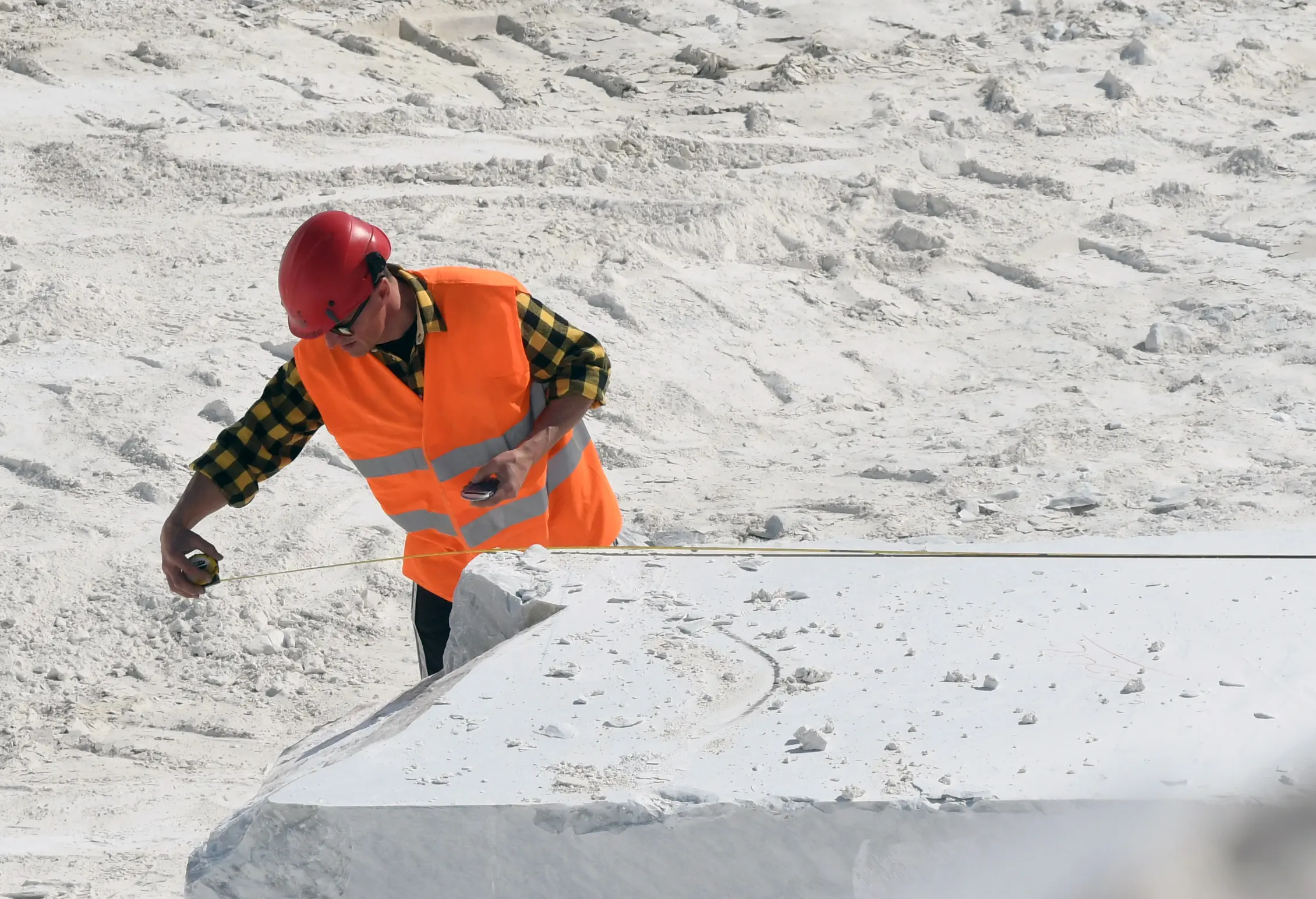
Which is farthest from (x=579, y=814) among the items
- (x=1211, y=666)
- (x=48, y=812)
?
(x=48, y=812)

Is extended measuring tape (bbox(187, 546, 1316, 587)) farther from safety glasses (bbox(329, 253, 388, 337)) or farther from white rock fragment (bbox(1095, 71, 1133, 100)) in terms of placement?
white rock fragment (bbox(1095, 71, 1133, 100))

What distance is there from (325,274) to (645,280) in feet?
13.8

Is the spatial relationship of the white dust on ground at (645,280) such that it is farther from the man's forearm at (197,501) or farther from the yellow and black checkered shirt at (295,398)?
the yellow and black checkered shirt at (295,398)

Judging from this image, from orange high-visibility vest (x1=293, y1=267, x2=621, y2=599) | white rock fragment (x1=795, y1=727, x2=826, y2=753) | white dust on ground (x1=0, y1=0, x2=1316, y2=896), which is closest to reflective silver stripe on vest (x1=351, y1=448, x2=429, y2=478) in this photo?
orange high-visibility vest (x1=293, y1=267, x2=621, y2=599)

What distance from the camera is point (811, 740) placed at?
231cm

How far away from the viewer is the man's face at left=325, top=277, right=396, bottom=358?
9.63 feet

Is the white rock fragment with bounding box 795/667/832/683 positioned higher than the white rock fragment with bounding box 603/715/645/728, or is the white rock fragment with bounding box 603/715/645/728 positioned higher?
the white rock fragment with bounding box 795/667/832/683

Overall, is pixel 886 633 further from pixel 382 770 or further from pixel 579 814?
pixel 382 770

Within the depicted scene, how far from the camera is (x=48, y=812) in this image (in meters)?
3.69

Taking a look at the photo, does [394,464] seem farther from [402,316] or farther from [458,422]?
[402,316]

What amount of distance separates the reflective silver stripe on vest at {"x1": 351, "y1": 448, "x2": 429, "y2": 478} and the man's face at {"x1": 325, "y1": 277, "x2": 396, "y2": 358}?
311 millimetres

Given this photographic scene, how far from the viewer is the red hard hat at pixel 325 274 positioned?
9.50 feet

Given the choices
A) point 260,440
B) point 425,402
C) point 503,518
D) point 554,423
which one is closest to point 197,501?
point 260,440

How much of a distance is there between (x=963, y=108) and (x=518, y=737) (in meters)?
7.75
